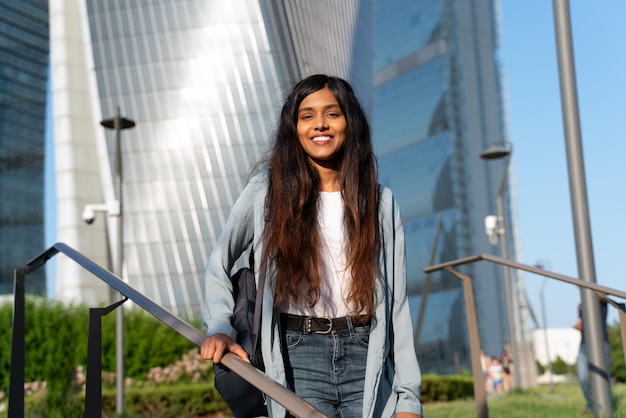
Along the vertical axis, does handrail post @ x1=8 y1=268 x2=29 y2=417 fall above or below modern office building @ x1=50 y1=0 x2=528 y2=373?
below

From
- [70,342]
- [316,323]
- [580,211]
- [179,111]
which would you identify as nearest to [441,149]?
[179,111]

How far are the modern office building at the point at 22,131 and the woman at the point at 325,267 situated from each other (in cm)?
6822

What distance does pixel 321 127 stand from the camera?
285 centimetres

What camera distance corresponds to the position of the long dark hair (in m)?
2.64

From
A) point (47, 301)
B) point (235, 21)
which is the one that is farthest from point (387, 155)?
point (47, 301)

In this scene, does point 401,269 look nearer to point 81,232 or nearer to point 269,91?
point 269,91

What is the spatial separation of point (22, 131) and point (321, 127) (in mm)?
75147

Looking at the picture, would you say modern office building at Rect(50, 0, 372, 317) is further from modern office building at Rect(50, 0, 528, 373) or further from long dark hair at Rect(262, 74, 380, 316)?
long dark hair at Rect(262, 74, 380, 316)

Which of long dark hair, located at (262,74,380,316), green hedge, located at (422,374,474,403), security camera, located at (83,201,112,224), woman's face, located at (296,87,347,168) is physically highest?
security camera, located at (83,201,112,224)

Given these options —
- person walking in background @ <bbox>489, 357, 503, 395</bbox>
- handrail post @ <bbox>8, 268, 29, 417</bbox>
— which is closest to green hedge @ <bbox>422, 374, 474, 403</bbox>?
person walking in background @ <bbox>489, 357, 503, 395</bbox>

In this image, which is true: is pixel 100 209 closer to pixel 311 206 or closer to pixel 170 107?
pixel 311 206

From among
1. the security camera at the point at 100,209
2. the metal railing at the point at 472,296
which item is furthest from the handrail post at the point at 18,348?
the security camera at the point at 100,209

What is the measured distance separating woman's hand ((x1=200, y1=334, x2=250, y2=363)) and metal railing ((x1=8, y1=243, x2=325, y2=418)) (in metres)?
0.03

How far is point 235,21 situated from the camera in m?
44.0
